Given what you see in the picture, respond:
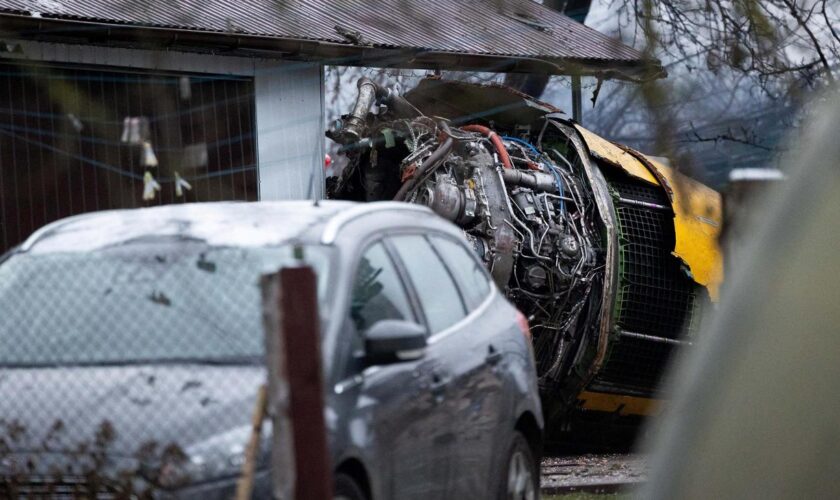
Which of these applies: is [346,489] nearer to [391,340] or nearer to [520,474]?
[391,340]

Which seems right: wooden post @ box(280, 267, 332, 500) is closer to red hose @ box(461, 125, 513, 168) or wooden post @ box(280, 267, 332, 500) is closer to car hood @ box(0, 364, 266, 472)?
car hood @ box(0, 364, 266, 472)

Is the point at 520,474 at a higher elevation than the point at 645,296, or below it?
higher

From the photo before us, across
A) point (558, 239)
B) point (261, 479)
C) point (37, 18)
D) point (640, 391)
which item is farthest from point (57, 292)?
point (640, 391)

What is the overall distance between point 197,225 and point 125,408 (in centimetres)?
121

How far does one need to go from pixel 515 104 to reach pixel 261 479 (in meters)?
7.96

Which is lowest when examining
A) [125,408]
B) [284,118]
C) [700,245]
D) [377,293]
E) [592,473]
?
[592,473]

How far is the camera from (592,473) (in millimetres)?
10438

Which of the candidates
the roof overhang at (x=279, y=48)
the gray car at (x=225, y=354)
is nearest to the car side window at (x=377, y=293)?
the gray car at (x=225, y=354)

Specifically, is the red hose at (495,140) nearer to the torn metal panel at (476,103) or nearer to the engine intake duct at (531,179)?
the engine intake duct at (531,179)

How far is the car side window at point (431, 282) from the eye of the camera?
20.3 ft

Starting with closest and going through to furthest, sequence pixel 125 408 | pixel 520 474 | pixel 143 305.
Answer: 1. pixel 125 408
2. pixel 143 305
3. pixel 520 474

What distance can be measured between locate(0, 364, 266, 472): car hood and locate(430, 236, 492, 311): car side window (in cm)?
171

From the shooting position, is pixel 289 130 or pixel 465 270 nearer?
pixel 465 270

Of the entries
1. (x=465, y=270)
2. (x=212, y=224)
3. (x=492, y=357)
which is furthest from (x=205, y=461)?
(x=465, y=270)
